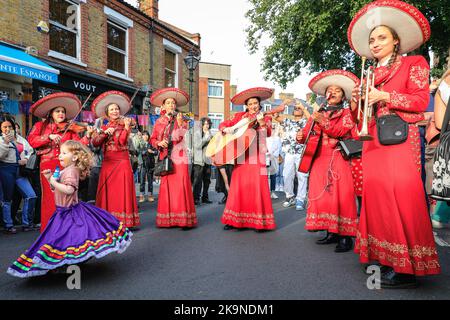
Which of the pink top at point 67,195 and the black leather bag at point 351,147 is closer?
the pink top at point 67,195

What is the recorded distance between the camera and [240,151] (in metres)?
5.70

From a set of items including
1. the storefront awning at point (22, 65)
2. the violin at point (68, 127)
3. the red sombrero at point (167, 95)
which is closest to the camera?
the violin at point (68, 127)

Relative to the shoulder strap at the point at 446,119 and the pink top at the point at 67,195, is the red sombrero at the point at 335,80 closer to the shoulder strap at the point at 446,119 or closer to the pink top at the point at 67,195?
the shoulder strap at the point at 446,119

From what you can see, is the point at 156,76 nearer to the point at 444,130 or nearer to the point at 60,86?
the point at 60,86

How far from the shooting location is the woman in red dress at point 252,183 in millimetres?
5719

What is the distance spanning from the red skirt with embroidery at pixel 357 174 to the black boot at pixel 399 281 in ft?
4.87

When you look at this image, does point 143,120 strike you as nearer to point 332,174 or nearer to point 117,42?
point 117,42

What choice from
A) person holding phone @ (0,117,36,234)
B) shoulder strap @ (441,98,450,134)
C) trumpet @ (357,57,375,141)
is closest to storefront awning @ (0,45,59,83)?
person holding phone @ (0,117,36,234)

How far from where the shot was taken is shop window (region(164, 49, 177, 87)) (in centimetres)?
1812

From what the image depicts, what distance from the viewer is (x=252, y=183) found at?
581cm

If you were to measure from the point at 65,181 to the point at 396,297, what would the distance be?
3.14m

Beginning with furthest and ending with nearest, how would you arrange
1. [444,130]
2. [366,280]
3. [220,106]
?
1. [220,106]
2. [366,280]
3. [444,130]

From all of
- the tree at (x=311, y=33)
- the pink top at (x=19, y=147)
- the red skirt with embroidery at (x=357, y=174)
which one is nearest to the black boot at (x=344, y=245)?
the red skirt with embroidery at (x=357, y=174)
